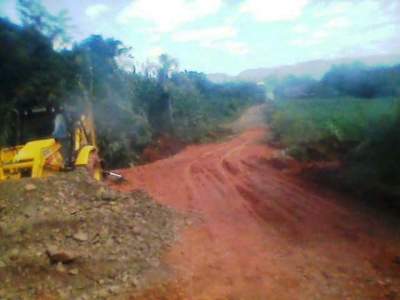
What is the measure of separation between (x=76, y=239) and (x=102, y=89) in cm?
1191

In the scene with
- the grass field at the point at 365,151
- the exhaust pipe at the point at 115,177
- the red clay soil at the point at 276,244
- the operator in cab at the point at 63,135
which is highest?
the operator in cab at the point at 63,135

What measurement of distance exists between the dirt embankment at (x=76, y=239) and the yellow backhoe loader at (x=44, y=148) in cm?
62

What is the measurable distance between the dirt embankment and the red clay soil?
1.47 ft

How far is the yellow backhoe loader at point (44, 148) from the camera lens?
27.1ft

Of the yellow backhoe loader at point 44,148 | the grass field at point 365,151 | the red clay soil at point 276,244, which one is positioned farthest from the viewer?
the grass field at point 365,151

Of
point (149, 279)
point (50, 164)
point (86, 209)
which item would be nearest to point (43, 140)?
point (50, 164)

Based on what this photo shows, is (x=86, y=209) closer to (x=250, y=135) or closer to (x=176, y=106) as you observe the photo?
(x=250, y=135)

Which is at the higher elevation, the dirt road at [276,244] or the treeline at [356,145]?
the treeline at [356,145]

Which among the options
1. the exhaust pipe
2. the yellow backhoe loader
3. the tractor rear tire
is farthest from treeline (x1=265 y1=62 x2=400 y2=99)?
the yellow backhoe loader

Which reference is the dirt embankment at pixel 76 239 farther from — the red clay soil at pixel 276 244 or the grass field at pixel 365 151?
the grass field at pixel 365 151

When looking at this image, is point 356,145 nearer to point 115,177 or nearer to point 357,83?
point 115,177

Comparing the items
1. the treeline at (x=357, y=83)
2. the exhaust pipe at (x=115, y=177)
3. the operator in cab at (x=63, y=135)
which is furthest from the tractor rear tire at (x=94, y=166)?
the treeline at (x=357, y=83)

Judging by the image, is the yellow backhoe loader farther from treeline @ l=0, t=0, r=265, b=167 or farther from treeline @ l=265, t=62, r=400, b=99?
treeline @ l=265, t=62, r=400, b=99

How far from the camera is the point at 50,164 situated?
28.7 ft
